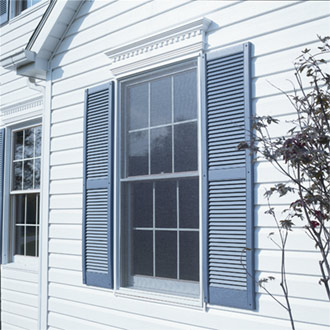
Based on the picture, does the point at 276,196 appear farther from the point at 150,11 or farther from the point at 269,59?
the point at 150,11

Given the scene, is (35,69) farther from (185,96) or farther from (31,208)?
(185,96)

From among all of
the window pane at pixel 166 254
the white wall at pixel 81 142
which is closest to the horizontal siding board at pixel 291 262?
the white wall at pixel 81 142

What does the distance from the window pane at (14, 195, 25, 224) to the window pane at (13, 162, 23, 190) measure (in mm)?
132

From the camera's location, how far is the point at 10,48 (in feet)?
20.9

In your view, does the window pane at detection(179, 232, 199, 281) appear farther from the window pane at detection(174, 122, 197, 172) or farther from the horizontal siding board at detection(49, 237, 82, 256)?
the horizontal siding board at detection(49, 237, 82, 256)

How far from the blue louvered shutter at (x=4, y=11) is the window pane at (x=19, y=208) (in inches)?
102

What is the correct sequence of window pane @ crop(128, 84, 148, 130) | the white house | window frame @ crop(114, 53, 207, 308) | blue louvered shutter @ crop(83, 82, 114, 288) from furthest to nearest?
blue louvered shutter @ crop(83, 82, 114, 288)
window pane @ crop(128, 84, 148, 130)
window frame @ crop(114, 53, 207, 308)
the white house

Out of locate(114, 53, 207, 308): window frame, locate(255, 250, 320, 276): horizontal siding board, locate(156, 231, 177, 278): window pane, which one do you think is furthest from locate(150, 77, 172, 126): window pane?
locate(255, 250, 320, 276): horizontal siding board

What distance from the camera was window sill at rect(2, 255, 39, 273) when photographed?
5.48m

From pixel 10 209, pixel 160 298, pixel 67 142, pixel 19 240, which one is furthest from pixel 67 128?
pixel 160 298

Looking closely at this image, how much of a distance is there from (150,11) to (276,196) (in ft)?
6.85

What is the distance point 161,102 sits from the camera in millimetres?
3959

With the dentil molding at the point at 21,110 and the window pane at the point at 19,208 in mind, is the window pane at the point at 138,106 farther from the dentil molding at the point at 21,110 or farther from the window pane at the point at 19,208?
the window pane at the point at 19,208

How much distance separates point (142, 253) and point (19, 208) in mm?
2555
